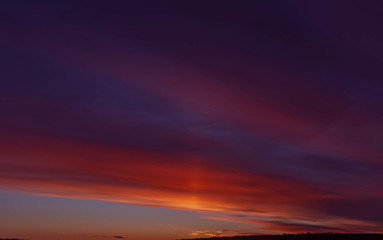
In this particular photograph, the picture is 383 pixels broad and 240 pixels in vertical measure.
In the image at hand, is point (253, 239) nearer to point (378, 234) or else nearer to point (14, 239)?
point (378, 234)

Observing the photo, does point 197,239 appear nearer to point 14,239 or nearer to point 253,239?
point 253,239

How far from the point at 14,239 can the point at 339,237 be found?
34497mm

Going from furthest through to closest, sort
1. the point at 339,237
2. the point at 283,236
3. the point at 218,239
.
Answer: the point at 218,239 < the point at 283,236 < the point at 339,237

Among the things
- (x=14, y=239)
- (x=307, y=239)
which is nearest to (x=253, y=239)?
(x=307, y=239)

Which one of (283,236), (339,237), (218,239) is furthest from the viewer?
(218,239)

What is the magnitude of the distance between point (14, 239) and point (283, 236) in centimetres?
2953

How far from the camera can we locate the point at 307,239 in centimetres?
4316

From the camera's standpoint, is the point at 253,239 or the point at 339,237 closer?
the point at 339,237

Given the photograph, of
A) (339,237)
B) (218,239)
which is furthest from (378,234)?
(218,239)

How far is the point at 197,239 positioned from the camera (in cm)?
5262

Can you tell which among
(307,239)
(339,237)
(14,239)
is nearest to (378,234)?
(339,237)

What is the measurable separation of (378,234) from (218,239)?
17717mm

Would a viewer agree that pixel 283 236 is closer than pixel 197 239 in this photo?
Yes

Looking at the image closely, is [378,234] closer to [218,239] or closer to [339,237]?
[339,237]
